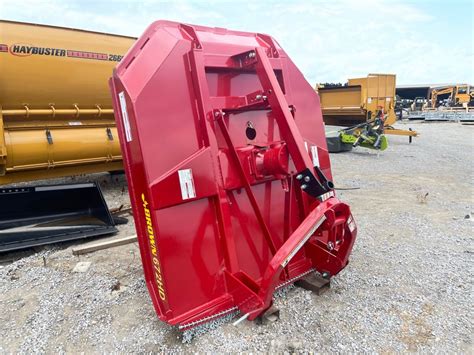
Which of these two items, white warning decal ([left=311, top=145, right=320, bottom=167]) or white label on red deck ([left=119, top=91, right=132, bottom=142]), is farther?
white warning decal ([left=311, top=145, right=320, bottom=167])

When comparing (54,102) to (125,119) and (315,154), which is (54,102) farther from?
(315,154)

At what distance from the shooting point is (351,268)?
3064 mm

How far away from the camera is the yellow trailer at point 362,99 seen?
10781mm

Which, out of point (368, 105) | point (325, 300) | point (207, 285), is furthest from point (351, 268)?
point (368, 105)

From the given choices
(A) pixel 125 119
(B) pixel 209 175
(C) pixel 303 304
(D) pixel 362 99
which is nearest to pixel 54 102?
(A) pixel 125 119

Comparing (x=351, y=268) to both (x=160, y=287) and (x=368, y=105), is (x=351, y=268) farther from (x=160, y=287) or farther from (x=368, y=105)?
(x=368, y=105)

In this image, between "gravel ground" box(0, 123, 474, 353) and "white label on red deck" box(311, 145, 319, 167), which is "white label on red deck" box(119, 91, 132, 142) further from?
"white label on red deck" box(311, 145, 319, 167)

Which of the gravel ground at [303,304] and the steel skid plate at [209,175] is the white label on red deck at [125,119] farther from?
the gravel ground at [303,304]

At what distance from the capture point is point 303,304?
2504mm

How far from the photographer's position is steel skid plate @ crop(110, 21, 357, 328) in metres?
2.08

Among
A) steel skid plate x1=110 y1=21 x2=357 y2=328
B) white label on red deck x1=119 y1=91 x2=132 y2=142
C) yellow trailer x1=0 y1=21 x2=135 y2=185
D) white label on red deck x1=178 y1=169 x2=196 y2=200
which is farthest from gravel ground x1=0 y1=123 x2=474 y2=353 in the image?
yellow trailer x1=0 y1=21 x2=135 y2=185

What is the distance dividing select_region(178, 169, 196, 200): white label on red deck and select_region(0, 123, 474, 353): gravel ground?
87 cm

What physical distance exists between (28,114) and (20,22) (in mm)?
1209

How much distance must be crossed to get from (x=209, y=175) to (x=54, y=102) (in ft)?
12.4
